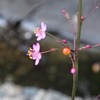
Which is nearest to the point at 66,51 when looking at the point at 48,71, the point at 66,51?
the point at 66,51

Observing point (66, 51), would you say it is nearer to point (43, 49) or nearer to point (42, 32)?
point (42, 32)

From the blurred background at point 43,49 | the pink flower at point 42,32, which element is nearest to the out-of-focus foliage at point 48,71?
the blurred background at point 43,49

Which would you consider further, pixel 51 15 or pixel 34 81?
pixel 34 81

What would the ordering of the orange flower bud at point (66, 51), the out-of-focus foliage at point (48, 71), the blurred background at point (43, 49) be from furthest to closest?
the out-of-focus foliage at point (48, 71)
the blurred background at point (43, 49)
the orange flower bud at point (66, 51)

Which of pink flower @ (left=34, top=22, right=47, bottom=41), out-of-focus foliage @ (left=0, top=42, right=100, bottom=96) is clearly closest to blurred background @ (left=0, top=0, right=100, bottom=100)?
out-of-focus foliage @ (left=0, top=42, right=100, bottom=96)

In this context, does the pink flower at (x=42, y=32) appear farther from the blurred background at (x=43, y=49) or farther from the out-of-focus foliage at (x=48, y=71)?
the out-of-focus foliage at (x=48, y=71)

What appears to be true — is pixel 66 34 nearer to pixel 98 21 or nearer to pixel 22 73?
pixel 98 21

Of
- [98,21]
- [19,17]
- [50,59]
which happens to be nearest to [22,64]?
[50,59]

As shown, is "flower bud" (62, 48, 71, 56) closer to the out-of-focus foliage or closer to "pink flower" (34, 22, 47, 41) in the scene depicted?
"pink flower" (34, 22, 47, 41)

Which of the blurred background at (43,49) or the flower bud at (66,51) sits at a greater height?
the blurred background at (43,49)
